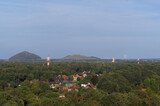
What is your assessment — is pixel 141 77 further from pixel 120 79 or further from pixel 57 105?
pixel 57 105

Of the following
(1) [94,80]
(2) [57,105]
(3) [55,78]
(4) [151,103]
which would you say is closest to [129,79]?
(1) [94,80]

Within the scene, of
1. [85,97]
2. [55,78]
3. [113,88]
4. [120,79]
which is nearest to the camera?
[85,97]

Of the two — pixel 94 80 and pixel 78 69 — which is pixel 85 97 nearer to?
pixel 94 80

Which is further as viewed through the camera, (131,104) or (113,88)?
(113,88)

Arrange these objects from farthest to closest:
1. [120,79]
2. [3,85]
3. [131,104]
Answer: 1. [120,79]
2. [3,85]
3. [131,104]

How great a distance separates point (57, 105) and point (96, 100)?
3.23 metres

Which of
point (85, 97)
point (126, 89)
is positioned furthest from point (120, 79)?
point (85, 97)

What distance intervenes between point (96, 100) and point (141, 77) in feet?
63.9

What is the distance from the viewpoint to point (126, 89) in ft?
83.9

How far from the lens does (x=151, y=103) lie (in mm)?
16234

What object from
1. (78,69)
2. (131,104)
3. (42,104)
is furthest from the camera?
(78,69)

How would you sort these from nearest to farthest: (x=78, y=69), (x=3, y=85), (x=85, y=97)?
1. (x=85, y=97)
2. (x=3, y=85)
3. (x=78, y=69)

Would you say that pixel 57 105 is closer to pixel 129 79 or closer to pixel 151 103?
pixel 151 103

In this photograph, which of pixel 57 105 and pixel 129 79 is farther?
pixel 129 79
